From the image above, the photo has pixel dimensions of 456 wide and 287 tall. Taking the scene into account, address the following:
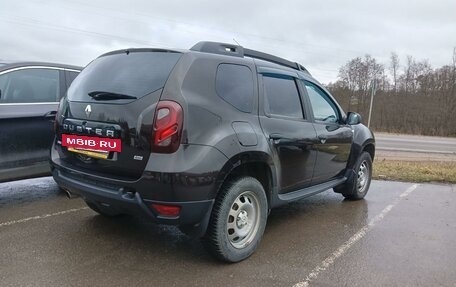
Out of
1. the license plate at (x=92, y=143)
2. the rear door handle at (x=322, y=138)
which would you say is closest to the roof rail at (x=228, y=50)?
the rear door handle at (x=322, y=138)

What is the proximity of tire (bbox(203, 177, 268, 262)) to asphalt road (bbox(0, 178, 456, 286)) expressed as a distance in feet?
0.45

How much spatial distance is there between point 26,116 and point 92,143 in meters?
1.83

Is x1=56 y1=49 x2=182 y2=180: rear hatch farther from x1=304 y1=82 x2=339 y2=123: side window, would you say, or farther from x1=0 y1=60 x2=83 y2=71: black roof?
x1=304 y1=82 x2=339 y2=123: side window

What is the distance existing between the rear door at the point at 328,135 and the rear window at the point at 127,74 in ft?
6.20

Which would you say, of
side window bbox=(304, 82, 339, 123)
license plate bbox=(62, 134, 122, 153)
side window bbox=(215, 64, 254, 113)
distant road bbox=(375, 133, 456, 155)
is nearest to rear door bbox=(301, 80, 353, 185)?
side window bbox=(304, 82, 339, 123)

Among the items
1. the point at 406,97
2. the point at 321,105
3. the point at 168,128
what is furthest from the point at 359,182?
the point at 406,97

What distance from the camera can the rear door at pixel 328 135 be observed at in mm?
4801

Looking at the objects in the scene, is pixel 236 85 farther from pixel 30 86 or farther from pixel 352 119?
pixel 30 86

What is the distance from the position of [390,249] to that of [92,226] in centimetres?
304

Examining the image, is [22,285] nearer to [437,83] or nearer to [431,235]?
[431,235]

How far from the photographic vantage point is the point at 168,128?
3.15 m

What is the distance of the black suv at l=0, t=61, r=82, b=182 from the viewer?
15.4ft

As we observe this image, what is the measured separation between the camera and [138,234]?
14.1 feet

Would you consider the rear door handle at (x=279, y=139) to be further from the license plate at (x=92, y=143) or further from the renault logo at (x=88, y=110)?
the renault logo at (x=88, y=110)
